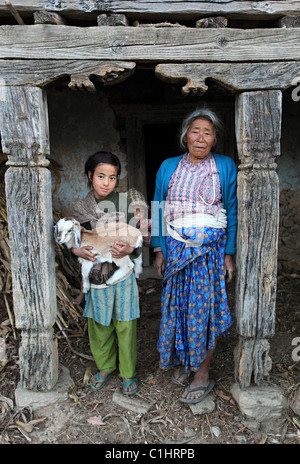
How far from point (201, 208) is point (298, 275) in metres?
3.03

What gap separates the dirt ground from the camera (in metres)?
2.65

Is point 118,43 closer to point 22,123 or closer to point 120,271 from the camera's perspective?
point 22,123

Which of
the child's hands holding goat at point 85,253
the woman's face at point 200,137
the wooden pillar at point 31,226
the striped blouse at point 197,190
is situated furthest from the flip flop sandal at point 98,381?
the woman's face at point 200,137

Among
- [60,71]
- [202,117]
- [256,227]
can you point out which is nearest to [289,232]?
[256,227]

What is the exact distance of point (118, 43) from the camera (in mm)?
2482

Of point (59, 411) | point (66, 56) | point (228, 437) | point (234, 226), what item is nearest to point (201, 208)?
point (234, 226)

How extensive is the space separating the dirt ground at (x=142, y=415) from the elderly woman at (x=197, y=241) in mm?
210

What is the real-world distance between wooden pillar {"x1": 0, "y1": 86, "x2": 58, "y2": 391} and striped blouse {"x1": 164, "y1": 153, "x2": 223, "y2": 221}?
0.96 meters

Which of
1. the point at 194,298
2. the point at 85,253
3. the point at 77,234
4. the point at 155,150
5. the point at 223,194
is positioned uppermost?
the point at 155,150

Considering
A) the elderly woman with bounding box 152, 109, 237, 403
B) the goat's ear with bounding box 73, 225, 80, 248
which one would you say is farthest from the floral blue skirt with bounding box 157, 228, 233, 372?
the goat's ear with bounding box 73, 225, 80, 248

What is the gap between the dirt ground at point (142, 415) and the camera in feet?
8.68

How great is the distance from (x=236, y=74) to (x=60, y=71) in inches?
48.2

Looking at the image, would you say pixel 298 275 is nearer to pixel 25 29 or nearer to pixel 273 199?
pixel 273 199

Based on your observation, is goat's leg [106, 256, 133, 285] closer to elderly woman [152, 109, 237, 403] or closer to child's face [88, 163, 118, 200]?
elderly woman [152, 109, 237, 403]
